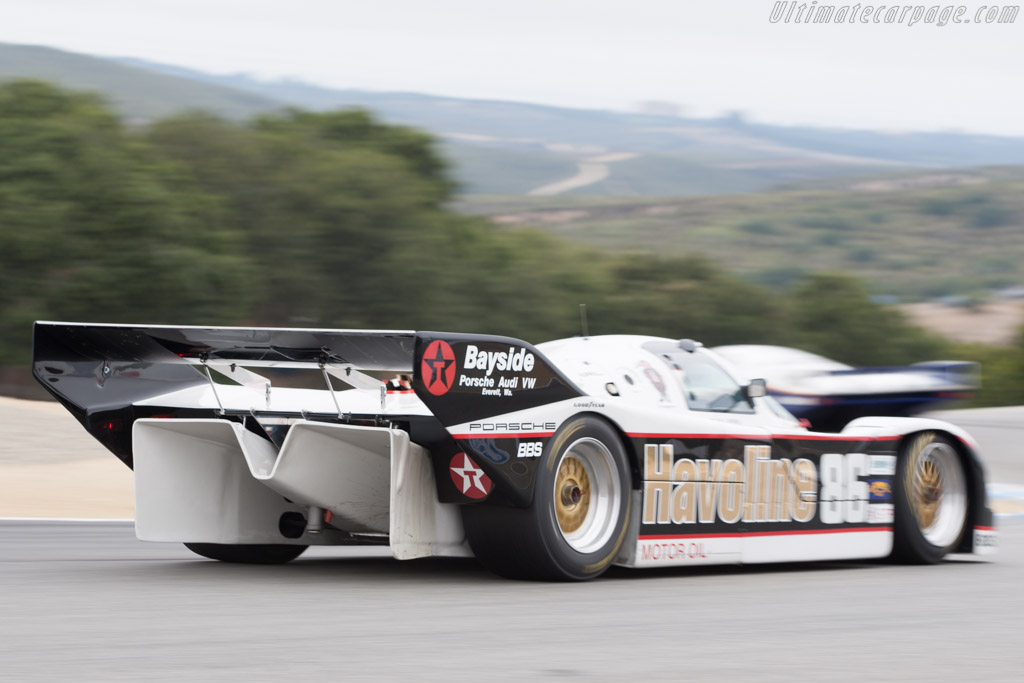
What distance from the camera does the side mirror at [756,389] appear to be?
27.8ft

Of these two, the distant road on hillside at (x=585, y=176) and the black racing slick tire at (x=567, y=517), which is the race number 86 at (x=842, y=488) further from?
the distant road on hillside at (x=585, y=176)

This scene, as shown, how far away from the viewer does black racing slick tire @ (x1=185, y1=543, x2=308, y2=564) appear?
26.3 feet

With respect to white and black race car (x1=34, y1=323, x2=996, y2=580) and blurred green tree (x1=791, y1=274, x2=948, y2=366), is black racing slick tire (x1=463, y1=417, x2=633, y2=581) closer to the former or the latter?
white and black race car (x1=34, y1=323, x2=996, y2=580)

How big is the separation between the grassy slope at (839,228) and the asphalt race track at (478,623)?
91.6 m

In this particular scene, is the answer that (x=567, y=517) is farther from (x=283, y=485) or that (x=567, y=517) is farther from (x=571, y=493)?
(x=283, y=485)

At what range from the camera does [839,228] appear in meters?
119

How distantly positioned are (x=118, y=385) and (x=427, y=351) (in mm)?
2059

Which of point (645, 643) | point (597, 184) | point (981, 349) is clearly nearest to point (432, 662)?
point (645, 643)

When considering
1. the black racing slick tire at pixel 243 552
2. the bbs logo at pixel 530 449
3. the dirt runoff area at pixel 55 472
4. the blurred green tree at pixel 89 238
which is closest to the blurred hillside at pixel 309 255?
the blurred green tree at pixel 89 238

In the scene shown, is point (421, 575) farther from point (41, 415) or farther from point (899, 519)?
point (41, 415)

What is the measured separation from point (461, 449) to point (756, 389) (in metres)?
2.55

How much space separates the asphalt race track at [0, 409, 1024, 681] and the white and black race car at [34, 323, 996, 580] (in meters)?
0.24

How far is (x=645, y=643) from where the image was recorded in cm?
532

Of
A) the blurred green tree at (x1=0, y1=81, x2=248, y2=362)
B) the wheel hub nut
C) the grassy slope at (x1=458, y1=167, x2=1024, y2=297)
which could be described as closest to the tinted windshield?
the wheel hub nut
